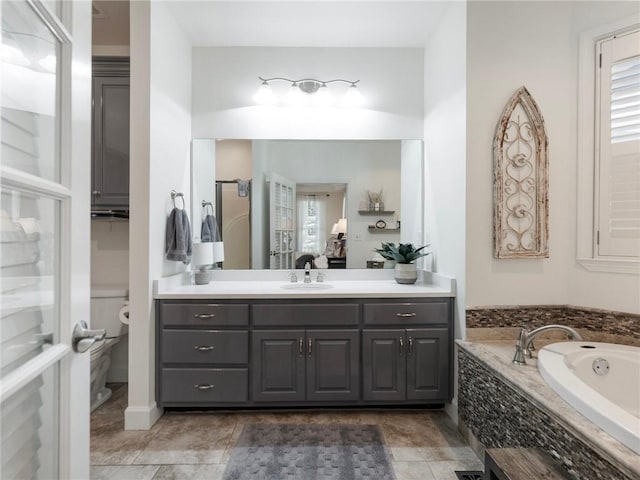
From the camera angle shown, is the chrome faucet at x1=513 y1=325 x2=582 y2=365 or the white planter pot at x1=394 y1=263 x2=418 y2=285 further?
the white planter pot at x1=394 y1=263 x2=418 y2=285

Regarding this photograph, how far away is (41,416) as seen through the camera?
75cm

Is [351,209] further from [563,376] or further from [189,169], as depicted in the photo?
[563,376]

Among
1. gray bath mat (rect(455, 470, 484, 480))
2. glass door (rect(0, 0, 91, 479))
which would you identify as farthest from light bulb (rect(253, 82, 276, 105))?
gray bath mat (rect(455, 470, 484, 480))

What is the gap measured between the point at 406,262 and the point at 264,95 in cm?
174

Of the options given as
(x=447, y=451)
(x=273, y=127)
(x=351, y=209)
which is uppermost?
(x=273, y=127)

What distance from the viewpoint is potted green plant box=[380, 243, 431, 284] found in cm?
270

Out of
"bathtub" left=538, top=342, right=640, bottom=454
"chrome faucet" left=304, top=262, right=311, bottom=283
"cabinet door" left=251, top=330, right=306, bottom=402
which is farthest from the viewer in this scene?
"chrome faucet" left=304, top=262, right=311, bottom=283

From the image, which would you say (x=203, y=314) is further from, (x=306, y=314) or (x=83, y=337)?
(x=83, y=337)

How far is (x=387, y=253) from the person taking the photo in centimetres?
292

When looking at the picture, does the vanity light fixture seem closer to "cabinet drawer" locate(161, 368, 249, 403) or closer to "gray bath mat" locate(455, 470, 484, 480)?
"cabinet drawer" locate(161, 368, 249, 403)

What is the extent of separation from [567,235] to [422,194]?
109cm

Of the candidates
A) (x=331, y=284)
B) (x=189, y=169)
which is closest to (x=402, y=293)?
(x=331, y=284)

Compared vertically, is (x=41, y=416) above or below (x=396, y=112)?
below

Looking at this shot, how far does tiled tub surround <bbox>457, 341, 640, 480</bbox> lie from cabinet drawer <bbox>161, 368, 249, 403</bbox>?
4.54 feet
